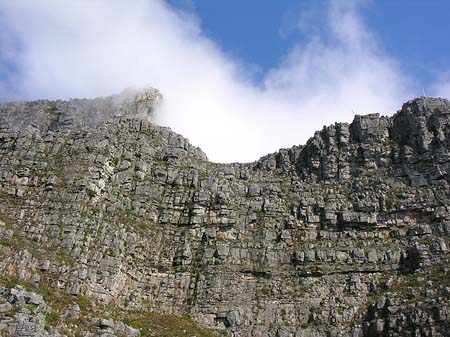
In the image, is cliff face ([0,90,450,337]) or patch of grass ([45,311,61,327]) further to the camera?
cliff face ([0,90,450,337])

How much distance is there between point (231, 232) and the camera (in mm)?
64938

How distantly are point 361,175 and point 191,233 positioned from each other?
1050 inches

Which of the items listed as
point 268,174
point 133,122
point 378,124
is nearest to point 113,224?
point 133,122

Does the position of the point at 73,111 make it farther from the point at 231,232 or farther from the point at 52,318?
the point at 52,318

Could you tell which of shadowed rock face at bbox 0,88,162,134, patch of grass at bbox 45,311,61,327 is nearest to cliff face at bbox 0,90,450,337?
patch of grass at bbox 45,311,61,327

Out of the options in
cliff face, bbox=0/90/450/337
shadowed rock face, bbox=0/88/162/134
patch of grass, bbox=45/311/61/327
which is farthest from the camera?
shadowed rock face, bbox=0/88/162/134

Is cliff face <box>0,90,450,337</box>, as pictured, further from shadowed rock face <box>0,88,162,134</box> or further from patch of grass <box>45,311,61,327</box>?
shadowed rock face <box>0,88,162,134</box>

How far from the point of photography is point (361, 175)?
71.4 meters

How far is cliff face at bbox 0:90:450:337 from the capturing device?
2041 inches

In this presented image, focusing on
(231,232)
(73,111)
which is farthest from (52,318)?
(73,111)

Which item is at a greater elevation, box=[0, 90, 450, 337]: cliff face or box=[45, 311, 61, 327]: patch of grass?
box=[0, 90, 450, 337]: cliff face

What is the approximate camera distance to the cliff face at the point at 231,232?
51844 mm

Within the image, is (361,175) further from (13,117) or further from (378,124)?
(13,117)

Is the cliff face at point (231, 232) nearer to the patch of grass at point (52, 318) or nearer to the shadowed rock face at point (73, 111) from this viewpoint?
the patch of grass at point (52, 318)
